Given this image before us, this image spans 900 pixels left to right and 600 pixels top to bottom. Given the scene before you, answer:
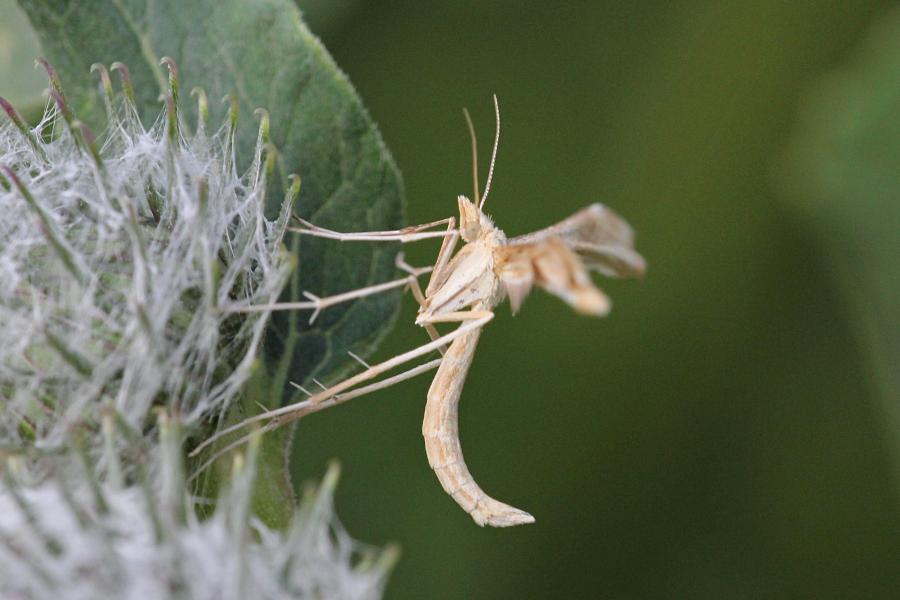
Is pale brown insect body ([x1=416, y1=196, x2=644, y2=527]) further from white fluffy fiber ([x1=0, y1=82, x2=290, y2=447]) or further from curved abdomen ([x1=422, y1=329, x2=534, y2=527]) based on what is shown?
white fluffy fiber ([x1=0, y1=82, x2=290, y2=447])

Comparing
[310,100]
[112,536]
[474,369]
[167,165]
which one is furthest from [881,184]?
[112,536]

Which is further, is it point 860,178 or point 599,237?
point 860,178

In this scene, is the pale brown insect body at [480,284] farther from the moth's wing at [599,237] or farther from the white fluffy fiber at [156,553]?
the white fluffy fiber at [156,553]

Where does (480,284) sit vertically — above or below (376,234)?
below

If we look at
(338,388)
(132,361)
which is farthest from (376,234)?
(132,361)

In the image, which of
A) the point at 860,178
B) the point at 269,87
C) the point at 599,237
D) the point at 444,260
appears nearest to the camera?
the point at 599,237

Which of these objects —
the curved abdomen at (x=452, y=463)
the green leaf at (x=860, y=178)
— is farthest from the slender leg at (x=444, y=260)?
the green leaf at (x=860, y=178)

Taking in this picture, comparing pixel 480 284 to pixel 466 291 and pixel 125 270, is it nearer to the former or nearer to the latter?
pixel 466 291
